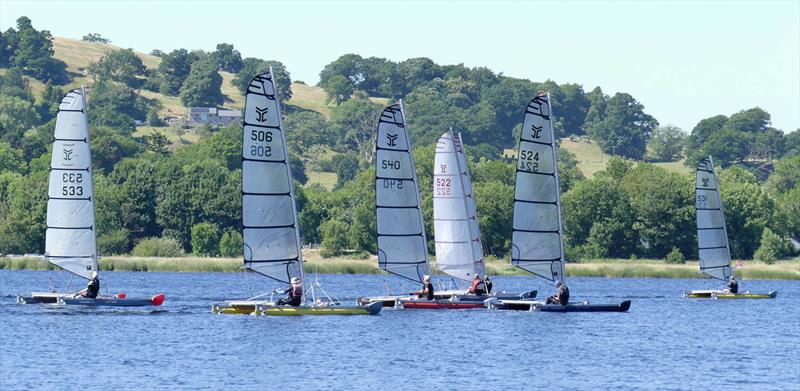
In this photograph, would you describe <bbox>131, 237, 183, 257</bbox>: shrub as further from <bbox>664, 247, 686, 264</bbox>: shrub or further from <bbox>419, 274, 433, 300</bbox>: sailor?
<bbox>419, 274, 433, 300</bbox>: sailor

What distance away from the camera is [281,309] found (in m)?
60.5

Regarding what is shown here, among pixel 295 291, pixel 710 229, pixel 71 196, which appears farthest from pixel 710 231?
pixel 71 196

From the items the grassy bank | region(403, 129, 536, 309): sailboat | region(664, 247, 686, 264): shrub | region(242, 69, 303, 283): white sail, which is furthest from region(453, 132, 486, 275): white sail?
region(664, 247, 686, 264): shrub

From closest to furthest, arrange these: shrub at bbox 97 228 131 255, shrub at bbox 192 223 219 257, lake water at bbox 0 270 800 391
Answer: lake water at bbox 0 270 800 391 → shrub at bbox 97 228 131 255 → shrub at bbox 192 223 219 257

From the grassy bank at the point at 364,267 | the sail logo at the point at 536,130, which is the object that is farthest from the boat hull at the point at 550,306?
the grassy bank at the point at 364,267

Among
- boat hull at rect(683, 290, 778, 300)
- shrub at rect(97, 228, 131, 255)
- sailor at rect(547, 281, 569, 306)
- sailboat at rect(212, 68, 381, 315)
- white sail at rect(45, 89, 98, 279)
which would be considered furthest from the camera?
shrub at rect(97, 228, 131, 255)

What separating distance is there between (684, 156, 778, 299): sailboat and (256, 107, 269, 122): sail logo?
115ft

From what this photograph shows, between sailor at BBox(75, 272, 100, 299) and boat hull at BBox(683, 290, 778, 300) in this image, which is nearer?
sailor at BBox(75, 272, 100, 299)

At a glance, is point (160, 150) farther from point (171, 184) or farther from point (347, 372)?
point (347, 372)

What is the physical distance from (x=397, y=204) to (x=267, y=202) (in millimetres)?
9965

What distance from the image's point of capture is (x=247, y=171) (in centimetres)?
6106

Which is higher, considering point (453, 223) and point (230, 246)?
point (453, 223)

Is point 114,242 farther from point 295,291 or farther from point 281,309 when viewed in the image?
point 281,309

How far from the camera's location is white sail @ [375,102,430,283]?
69.8 m
